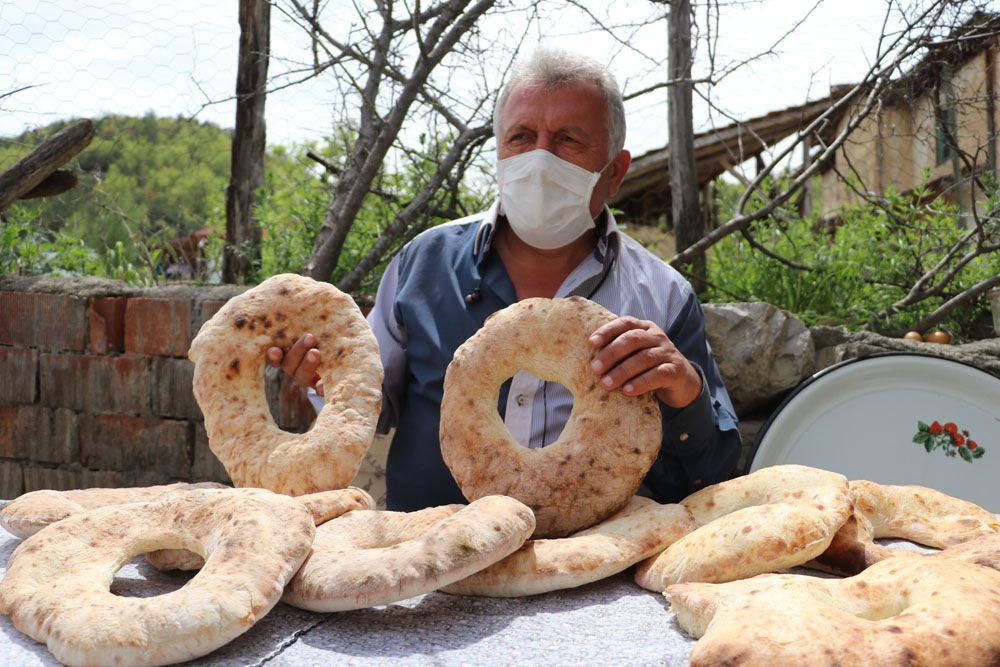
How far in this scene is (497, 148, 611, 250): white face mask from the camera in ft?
6.63

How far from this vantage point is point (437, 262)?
2350 millimetres

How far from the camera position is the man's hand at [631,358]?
140 centimetres

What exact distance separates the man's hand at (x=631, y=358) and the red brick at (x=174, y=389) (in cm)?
219

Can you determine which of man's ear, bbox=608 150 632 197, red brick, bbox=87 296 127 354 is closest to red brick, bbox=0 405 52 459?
red brick, bbox=87 296 127 354

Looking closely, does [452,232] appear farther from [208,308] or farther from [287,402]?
[208,308]

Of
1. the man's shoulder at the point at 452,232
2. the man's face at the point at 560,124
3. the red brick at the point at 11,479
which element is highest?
the man's face at the point at 560,124

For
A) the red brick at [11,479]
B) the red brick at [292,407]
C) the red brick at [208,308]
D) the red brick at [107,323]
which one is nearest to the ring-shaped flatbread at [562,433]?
the red brick at [292,407]

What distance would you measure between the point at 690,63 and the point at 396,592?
299cm

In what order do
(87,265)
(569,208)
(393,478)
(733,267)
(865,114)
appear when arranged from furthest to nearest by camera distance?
(87,265) < (733,267) < (865,114) < (393,478) < (569,208)

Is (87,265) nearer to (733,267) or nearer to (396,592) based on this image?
(733,267)

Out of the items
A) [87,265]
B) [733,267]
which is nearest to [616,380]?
[733,267]

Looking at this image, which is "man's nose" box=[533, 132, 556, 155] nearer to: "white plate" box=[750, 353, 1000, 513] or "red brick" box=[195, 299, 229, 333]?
"white plate" box=[750, 353, 1000, 513]

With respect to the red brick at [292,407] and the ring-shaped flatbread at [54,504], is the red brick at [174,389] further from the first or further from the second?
the ring-shaped flatbread at [54,504]

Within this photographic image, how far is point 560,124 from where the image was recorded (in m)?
2.01
